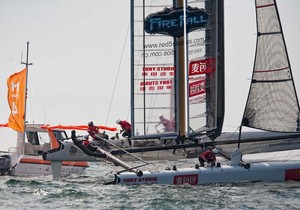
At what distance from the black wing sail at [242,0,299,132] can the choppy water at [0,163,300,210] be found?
8.57 feet

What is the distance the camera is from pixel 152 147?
67.3 ft

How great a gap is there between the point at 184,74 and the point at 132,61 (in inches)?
72.9

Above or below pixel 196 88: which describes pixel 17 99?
below

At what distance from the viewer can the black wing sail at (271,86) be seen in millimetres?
20875

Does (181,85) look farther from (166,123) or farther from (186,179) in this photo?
(186,179)

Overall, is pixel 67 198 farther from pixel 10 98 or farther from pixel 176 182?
pixel 10 98

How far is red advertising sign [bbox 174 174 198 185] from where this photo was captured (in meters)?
18.1

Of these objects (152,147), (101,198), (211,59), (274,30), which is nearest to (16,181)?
(152,147)

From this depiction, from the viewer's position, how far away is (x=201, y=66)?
69.2 ft

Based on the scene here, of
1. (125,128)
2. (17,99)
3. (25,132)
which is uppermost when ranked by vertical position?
(17,99)

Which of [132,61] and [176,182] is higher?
[132,61]

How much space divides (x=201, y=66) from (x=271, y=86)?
2278 mm

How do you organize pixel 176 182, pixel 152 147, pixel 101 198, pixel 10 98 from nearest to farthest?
pixel 101 198 < pixel 176 182 < pixel 152 147 < pixel 10 98

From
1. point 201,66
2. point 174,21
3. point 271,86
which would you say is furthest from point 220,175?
point 174,21
